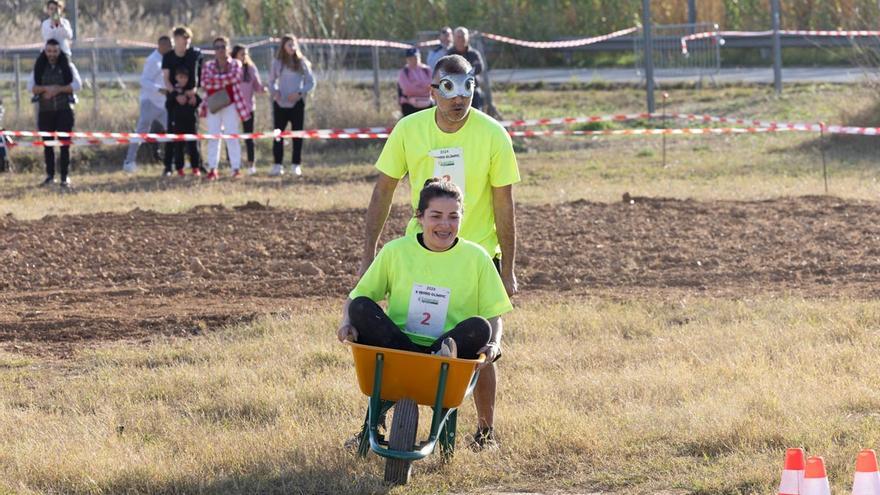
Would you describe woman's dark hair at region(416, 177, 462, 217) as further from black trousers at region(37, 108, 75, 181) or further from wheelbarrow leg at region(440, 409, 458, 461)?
black trousers at region(37, 108, 75, 181)

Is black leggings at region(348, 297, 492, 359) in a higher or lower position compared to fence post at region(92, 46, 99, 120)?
lower

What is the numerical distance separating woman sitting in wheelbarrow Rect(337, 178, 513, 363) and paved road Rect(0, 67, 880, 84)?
20.0 m

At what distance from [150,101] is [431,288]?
1441cm

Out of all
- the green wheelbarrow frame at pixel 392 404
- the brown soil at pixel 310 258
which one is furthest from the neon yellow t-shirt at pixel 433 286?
the brown soil at pixel 310 258

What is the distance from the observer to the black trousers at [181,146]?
19.9 meters

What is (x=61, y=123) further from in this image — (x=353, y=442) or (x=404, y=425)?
(x=404, y=425)

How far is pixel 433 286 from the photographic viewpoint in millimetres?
7316

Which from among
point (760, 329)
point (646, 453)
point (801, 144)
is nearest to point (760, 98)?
point (801, 144)

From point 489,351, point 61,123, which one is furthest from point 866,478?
point 61,123

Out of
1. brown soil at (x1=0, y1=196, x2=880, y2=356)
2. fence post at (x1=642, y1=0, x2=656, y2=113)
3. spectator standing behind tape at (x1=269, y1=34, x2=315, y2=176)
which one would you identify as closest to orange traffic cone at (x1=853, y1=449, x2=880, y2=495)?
brown soil at (x1=0, y1=196, x2=880, y2=356)

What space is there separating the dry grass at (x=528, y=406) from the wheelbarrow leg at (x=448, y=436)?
0.29ft

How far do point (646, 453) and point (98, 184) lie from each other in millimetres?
13507

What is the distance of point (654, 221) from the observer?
15.3 m

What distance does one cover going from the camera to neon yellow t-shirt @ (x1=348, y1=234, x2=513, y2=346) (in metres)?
7.30
